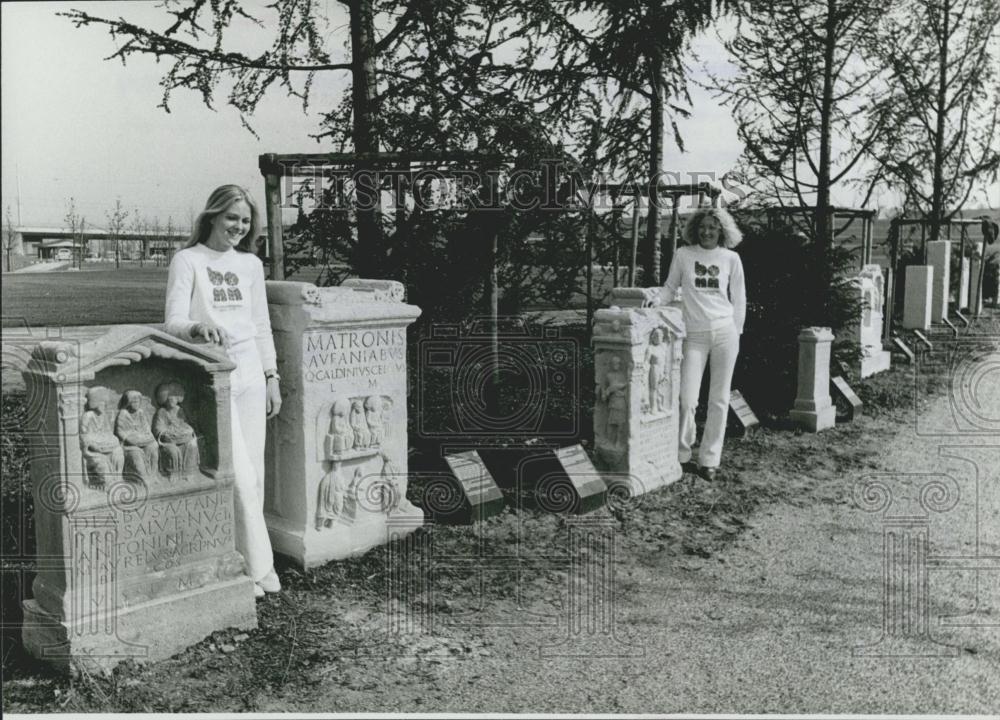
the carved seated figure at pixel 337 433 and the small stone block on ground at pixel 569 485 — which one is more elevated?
the carved seated figure at pixel 337 433

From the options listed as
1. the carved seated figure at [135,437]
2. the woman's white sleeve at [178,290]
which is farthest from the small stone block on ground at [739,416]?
the carved seated figure at [135,437]

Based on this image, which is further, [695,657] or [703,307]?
[703,307]

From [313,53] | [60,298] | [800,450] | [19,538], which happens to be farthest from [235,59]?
[800,450]

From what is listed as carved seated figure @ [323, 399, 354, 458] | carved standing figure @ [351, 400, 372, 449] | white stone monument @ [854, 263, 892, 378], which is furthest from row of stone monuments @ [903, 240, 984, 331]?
carved seated figure @ [323, 399, 354, 458]

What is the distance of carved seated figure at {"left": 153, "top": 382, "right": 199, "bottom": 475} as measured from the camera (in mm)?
3863

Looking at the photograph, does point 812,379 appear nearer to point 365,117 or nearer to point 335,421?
point 365,117

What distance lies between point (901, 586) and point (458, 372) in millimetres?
4075

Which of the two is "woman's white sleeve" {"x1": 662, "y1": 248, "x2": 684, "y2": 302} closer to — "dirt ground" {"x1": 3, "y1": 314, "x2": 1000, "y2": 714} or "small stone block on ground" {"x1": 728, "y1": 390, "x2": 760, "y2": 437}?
"dirt ground" {"x1": 3, "y1": 314, "x2": 1000, "y2": 714}

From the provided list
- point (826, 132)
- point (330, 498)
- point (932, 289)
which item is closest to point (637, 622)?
point (330, 498)

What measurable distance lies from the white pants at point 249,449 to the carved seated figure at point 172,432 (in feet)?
0.86

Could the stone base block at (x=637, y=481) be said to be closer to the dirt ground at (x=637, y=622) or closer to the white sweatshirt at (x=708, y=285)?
the dirt ground at (x=637, y=622)

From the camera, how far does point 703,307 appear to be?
6789mm

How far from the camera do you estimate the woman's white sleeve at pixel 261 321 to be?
14.2ft

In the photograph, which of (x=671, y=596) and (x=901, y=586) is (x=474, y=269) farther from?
(x=901, y=586)
